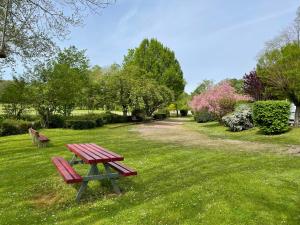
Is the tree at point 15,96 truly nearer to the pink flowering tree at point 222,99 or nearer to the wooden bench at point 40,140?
the wooden bench at point 40,140

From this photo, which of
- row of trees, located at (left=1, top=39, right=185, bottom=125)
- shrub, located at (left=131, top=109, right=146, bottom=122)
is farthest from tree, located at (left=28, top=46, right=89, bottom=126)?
shrub, located at (left=131, top=109, right=146, bottom=122)

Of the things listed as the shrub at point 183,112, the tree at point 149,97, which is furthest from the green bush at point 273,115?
the shrub at point 183,112

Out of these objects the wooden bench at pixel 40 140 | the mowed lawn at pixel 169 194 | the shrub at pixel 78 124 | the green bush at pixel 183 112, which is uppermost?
the green bush at pixel 183 112

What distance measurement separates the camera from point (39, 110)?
85.5 feet

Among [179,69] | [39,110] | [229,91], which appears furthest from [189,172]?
[179,69]

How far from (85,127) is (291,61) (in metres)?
14.7

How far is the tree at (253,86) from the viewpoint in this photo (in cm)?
2628

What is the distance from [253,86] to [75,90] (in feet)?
47.4

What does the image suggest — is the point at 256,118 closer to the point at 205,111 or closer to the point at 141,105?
the point at 205,111

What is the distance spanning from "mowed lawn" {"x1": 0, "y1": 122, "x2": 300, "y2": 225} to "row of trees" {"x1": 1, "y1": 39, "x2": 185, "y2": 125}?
593 inches

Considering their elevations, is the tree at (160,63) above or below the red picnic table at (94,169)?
above

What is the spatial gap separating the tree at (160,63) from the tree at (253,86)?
2411 centimetres

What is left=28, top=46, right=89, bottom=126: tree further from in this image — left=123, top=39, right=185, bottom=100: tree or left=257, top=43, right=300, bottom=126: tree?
left=123, top=39, right=185, bottom=100: tree

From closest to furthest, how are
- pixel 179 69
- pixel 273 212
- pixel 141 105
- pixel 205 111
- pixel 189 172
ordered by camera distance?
1. pixel 273 212
2. pixel 189 172
3. pixel 205 111
4. pixel 141 105
5. pixel 179 69
